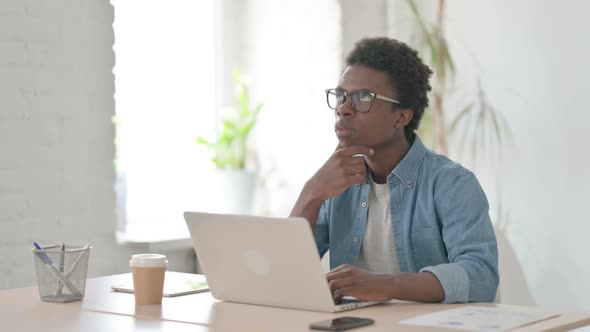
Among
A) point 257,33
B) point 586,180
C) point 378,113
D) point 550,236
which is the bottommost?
point 550,236

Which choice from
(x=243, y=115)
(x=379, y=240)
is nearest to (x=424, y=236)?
(x=379, y=240)

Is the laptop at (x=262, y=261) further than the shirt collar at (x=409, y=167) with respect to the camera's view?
No

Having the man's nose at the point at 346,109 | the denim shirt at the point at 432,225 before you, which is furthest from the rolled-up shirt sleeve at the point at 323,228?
the man's nose at the point at 346,109

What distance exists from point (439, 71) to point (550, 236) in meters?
0.79

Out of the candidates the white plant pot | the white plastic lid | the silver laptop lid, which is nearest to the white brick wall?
the white plant pot

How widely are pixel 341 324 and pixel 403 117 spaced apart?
3.00ft

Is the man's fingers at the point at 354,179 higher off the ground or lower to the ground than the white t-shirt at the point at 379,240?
higher

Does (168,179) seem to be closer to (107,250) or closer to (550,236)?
(107,250)

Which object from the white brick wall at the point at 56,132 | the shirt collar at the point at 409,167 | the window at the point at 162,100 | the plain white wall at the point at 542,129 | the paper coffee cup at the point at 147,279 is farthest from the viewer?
the window at the point at 162,100

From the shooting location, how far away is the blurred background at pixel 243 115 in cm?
307

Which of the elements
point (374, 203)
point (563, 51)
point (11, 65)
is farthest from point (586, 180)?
point (11, 65)

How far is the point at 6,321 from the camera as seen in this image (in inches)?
69.9

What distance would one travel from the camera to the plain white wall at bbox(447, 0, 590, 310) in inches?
142

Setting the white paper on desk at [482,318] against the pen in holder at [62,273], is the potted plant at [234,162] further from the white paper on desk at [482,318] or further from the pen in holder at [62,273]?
the white paper on desk at [482,318]
